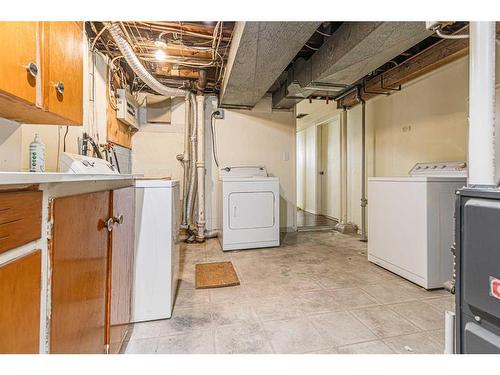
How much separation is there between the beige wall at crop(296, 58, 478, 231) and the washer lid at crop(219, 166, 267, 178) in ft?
5.49

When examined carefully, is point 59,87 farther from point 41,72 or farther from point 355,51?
point 355,51

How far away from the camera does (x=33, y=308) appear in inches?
22.4

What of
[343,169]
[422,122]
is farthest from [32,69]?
[343,169]

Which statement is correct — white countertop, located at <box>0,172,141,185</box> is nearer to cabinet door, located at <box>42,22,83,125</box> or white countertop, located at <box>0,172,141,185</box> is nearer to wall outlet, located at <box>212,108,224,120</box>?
cabinet door, located at <box>42,22,83,125</box>

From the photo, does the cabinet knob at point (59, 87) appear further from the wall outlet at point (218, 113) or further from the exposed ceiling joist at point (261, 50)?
the wall outlet at point (218, 113)

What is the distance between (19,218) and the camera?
0.54 meters

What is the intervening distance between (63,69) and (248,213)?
7.99 ft

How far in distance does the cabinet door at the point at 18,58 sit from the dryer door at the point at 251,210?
2.41 metres

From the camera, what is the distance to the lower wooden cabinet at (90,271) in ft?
2.29

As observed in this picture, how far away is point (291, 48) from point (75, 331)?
7.38 ft

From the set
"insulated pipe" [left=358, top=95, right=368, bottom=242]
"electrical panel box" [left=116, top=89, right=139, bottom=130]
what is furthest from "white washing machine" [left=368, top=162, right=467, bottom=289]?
"electrical panel box" [left=116, top=89, right=139, bottom=130]

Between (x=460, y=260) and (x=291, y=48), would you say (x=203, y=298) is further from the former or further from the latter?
(x=291, y=48)

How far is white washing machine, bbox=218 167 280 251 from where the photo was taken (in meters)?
3.23
